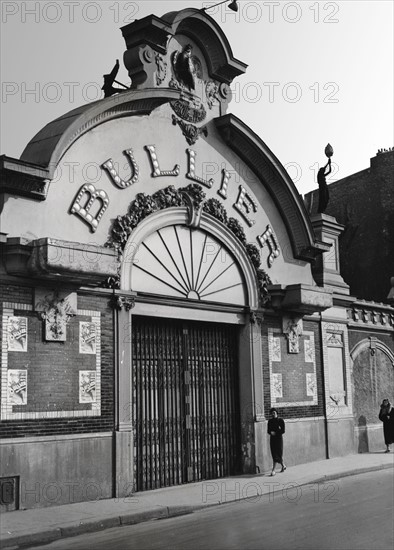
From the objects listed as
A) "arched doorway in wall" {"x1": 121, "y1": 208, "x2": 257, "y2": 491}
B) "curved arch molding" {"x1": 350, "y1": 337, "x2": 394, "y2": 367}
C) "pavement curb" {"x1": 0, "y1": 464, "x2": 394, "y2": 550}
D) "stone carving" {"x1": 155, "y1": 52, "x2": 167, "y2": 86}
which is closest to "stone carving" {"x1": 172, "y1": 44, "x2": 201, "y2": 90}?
"stone carving" {"x1": 155, "y1": 52, "x2": 167, "y2": 86}

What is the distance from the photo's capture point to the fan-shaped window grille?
50.9 feet

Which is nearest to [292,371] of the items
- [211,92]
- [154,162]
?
[154,162]

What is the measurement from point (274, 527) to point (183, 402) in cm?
584

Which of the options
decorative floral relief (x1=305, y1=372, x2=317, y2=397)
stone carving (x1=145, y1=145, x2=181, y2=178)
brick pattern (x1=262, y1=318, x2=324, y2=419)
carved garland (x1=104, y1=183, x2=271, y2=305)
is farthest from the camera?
decorative floral relief (x1=305, y1=372, x2=317, y2=397)

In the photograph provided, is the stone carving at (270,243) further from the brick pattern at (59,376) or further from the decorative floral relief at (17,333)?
the decorative floral relief at (17,333)

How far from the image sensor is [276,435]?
16719mm

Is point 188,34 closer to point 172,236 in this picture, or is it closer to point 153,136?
point 153,136

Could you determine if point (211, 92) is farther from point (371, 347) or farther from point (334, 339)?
point (371, 347)

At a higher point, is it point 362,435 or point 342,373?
point 342,373

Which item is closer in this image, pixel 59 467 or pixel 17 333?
pixel 17 333

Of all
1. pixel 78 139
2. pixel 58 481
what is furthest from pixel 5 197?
pixel 58 481

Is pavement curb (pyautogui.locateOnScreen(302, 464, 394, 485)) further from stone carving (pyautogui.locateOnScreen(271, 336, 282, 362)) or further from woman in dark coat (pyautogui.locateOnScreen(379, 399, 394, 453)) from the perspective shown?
stone carving (pyautogui.locateOnScreen(271, 336, 282, 362))

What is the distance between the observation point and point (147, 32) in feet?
52.2

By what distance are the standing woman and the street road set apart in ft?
8.90
